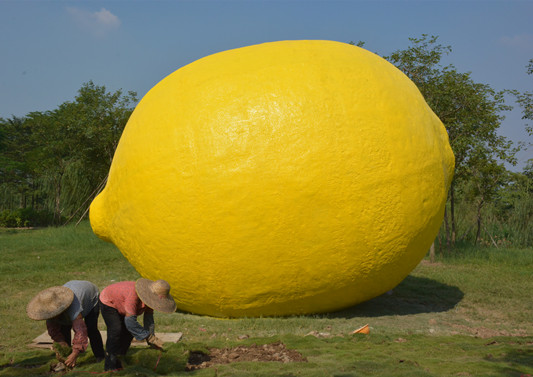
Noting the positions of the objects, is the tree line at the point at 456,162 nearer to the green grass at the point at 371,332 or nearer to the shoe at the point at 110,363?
the green grass at the point at 371,332

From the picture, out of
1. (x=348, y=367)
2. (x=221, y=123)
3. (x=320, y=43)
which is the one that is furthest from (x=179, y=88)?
(x=348, y=367)

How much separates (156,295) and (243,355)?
4.17ft

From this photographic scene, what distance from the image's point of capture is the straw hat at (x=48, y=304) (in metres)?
4.68

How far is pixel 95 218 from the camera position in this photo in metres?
7.77

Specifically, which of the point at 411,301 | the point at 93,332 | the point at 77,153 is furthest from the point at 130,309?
the point at 77,153

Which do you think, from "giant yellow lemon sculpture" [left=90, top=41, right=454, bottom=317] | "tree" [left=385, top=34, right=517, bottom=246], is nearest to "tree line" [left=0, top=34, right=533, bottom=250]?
"tree" [left=385, top=34, right=517, bottom=246]

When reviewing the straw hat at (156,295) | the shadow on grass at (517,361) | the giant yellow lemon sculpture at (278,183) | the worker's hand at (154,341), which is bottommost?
the worker's hand at (154,341)

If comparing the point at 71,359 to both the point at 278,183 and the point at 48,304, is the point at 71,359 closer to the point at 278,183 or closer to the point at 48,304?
the point at 48,304

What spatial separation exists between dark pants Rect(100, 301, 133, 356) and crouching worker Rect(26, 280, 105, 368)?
0.22 meters

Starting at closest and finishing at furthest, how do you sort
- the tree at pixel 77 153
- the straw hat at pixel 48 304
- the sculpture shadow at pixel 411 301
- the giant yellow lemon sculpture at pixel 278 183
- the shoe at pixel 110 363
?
the straw hat at pixel 48 304 < the shoe at pixel 110 363 < the giant yellow lemon sculpture at pixel 278 183 < the sculpture shadow at pixel 411 301 < the tree at pixel 77 153

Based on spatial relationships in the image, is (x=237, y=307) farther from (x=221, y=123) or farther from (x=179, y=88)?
(x=179, y=88)

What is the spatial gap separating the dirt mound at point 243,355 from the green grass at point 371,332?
0.12m

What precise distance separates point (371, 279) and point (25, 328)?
4851 millimetres

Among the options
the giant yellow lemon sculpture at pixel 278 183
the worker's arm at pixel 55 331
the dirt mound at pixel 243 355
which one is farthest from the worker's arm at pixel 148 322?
the giant yellow lemon sculpture at pixel 278 183
